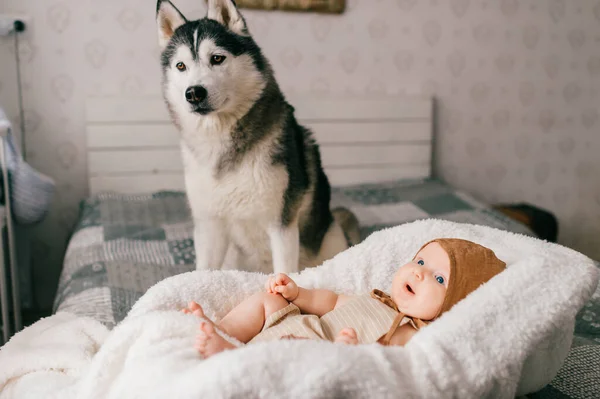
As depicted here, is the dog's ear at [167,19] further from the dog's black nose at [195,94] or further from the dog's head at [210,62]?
the dog's black nose at [195,94]

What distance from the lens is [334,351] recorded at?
29.1 inches

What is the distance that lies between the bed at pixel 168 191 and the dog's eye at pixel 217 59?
66 centimetres

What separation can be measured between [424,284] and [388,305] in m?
0.11

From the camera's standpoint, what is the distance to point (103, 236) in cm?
202

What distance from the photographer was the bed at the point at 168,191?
166 centimetres

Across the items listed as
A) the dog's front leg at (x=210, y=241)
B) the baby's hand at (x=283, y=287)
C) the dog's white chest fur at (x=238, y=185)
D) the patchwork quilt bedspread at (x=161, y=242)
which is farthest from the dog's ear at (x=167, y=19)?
the baby's hand at (x=283, y=287)

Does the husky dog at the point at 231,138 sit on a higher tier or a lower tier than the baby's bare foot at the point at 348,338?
higher

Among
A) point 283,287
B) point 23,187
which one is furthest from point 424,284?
point 23,187

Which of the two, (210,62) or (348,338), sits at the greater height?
(210,62)

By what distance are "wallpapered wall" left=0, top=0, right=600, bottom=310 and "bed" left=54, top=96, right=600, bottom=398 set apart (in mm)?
118

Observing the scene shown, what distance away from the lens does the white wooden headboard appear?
8.55 feet

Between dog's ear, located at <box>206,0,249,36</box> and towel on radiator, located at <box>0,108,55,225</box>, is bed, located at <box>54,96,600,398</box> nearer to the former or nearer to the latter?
towel on radiator, located at <box>0,108,55,225</box>

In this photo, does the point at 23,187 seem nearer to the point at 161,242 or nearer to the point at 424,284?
the point at 161,242

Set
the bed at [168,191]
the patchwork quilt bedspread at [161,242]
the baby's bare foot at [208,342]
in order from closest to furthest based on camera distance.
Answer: the baby's bare foot at [208,342] → the patchwork quilt bedspread at [161,242] → the bed at [168,191]
